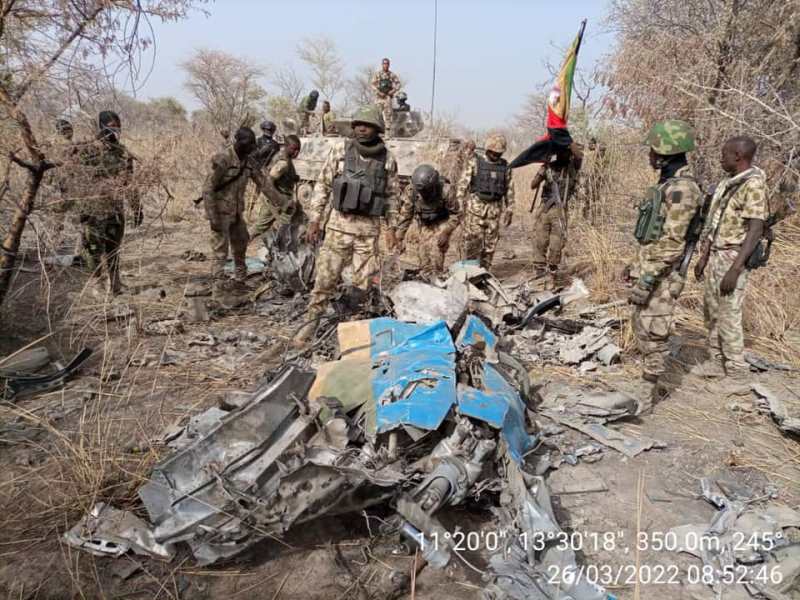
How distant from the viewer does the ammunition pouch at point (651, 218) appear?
11.9 ft

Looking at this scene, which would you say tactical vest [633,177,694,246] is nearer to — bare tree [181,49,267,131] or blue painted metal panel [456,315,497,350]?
blue painted metal panel [456,315,497,350]

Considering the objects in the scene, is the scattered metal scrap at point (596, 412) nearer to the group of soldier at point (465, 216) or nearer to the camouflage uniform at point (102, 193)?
the group of soldier at point (465, 216)

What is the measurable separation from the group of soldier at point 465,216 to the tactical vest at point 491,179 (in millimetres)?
12

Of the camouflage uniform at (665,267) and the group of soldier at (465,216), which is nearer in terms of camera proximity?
the camouflage uniform at (665,267)

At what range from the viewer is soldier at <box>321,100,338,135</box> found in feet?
37.4

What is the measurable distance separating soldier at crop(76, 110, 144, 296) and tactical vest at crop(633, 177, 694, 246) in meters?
3.62

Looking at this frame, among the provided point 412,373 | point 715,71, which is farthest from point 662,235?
point 715,71

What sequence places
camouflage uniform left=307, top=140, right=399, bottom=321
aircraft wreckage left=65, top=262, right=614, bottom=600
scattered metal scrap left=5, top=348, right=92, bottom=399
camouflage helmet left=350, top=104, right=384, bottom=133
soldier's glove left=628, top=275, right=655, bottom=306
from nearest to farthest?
aircraft wreckage left=65, top=262, right=614, bottom=600, scattered metal scrap left=5, top=348, right=92, bottom=399, soldier's glove left=628, top=275, right=655, bottom=306, camouflage helmet left=350, top=104, right=384, bottom=133, camouflage uniform left=307, top=140, right=399, bottom=321

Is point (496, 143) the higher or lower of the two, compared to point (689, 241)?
higher

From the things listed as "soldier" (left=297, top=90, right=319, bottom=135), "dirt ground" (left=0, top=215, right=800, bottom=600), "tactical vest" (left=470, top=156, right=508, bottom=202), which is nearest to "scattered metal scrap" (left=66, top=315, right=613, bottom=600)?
"dirt ground" (left=0, top=215, right=800, bottom=600)

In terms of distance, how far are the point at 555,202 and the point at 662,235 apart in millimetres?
2904

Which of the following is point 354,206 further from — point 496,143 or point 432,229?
point 496,143

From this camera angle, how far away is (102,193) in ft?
12.6

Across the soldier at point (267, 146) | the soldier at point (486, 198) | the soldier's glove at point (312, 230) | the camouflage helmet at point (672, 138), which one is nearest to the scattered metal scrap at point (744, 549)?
the camouflage helmet at point (672, 138)
